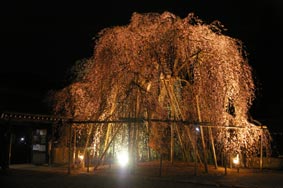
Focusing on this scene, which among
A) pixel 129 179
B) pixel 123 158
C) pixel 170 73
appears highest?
pixel 170 73

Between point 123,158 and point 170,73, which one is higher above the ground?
point 170,73

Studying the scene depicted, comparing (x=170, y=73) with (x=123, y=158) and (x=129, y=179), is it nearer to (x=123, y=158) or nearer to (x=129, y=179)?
(x=123, y=158)

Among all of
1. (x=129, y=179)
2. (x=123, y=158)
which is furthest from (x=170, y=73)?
(x=129, y=179)

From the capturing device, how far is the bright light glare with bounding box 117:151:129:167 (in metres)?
15.8

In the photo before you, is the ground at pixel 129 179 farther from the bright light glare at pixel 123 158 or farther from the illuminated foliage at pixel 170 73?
the illuminated foliage at pixel 170 73

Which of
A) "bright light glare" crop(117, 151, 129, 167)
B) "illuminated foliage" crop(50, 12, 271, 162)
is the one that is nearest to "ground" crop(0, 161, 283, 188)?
"bright light glare" crop(117, 151, 129, 167)

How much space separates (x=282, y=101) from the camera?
88.8 feet

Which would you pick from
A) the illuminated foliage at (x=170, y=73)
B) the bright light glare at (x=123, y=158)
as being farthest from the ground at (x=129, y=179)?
the illuminated foliage at (x=170, y=73)

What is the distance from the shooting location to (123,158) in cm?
1595

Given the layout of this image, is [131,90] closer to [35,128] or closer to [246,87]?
[246,87]

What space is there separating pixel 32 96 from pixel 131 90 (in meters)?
11.3

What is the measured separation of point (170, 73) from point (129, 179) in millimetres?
5587

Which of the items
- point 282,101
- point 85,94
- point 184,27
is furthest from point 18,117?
point 282,101

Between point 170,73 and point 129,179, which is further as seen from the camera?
point 170,73
